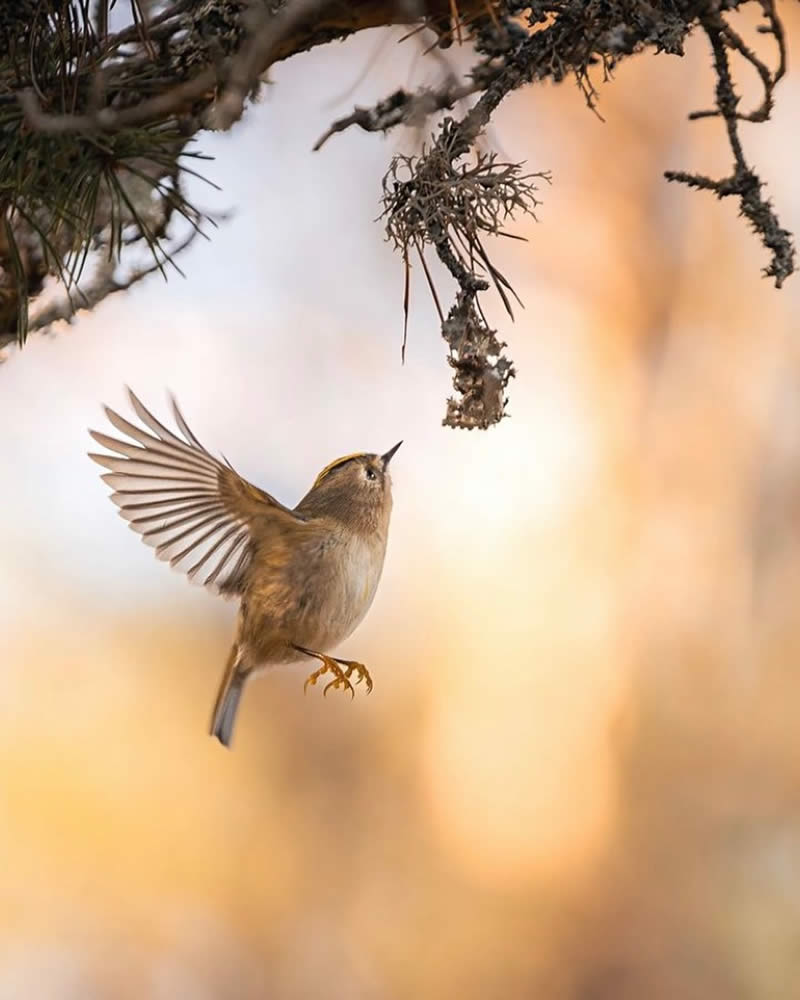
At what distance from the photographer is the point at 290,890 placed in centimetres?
323

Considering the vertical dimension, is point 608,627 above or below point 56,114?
above

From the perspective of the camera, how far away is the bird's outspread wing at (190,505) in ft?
3.83

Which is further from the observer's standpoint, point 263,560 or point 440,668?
point 440,668

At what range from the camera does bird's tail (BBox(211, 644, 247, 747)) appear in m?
1.39

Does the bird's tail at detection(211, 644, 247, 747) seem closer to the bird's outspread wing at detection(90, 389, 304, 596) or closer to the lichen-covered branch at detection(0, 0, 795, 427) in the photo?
the bird's outspread wing at detection(90, 389, 304, 596)

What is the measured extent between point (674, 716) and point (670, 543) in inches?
20.2

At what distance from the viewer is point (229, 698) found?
4.72ft

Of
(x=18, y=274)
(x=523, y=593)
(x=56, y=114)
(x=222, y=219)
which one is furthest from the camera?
(x=523, y=593)

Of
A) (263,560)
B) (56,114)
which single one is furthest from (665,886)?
(56,114)

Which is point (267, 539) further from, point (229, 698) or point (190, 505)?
point (229, 698)

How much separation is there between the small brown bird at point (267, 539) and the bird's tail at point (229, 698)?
0.05 ft

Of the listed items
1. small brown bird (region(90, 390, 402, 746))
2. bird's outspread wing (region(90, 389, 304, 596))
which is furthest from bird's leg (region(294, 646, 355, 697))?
bird's outspread wing (region(90, 389, 304, 596))

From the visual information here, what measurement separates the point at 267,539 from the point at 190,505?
0.10 meters

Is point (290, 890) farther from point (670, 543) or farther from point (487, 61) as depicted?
point (487, 61)
